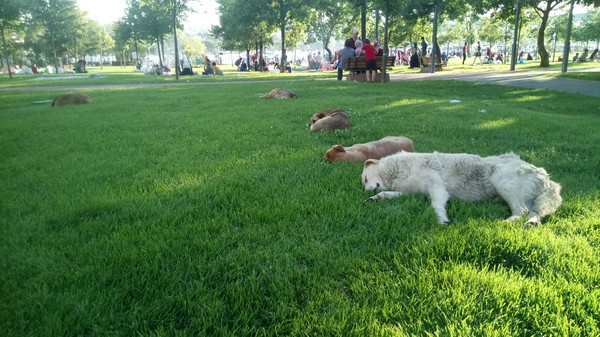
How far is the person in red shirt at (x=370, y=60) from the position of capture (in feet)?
Result: 63.2

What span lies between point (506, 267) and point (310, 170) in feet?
9.43

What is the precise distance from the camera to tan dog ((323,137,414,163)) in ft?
19.0

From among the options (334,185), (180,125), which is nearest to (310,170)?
(334,185)

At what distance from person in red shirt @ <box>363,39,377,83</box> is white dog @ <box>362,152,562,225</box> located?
15612 mm

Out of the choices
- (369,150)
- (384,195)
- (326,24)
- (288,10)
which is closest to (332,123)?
(369,150)

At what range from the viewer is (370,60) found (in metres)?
19.7

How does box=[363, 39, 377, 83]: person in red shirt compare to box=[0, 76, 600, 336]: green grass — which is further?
box=[363, 39, 377, 83]: person in red shirt

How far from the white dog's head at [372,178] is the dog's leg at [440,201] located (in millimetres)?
616

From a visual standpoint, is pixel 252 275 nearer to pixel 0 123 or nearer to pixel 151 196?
pixel 151 196

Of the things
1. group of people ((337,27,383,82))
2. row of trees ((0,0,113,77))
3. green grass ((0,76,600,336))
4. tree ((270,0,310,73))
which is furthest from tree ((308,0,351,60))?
green grass ((0,76,600,336))

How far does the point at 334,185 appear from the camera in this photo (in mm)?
4715

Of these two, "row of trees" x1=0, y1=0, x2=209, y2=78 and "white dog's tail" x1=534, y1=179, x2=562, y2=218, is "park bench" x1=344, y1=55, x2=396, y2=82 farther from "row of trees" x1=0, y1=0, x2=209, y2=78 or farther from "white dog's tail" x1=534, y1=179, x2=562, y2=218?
"row of trees" x1=0, y1=0, x2=209, y2=78

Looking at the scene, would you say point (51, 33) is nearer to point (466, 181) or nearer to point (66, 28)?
point (66, 28)

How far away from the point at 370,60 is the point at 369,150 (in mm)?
14853
